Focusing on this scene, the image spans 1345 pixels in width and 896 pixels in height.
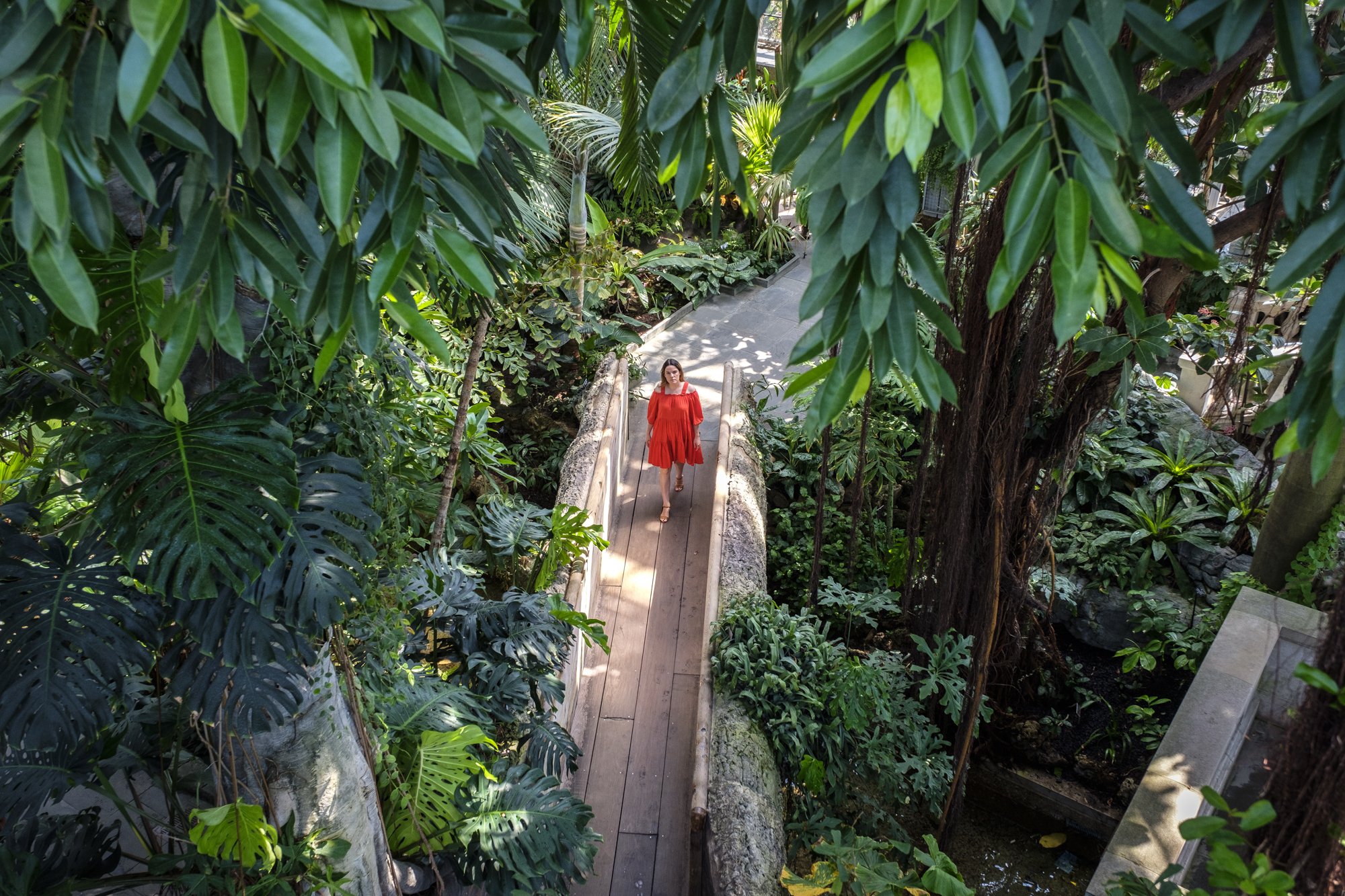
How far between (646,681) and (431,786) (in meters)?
1.88

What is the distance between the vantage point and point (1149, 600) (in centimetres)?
552

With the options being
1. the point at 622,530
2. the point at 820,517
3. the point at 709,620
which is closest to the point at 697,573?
the point at 622,530

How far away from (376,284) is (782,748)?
3.55m

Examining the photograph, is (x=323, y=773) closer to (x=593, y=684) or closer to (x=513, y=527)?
(x=513, y=527)

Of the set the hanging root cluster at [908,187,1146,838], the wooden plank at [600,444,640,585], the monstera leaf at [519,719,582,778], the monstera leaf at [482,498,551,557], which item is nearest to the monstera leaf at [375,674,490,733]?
the monstera leaf at [519,719,582,778]

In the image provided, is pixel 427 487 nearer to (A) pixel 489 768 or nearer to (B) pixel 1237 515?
(A) pixel 489 768

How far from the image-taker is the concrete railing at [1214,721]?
338 cm

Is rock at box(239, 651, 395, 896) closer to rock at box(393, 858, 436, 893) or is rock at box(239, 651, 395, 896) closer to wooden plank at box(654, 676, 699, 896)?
rock at box(393, 858, 436, 893)

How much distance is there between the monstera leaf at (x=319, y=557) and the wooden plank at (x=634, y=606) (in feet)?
8.70

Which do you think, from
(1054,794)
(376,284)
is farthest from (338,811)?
(1054,794)

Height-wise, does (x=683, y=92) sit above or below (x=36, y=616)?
above

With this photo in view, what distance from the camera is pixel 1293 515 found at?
4.89 m

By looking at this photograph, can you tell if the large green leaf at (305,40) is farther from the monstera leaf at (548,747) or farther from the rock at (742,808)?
the rock at (742,808)

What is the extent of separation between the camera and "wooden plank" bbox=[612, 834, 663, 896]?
12.9ft
